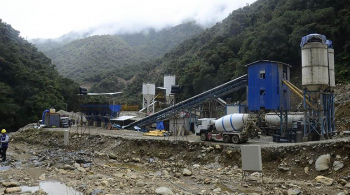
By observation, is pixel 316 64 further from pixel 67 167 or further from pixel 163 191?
pixel 67 167

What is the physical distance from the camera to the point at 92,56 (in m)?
162

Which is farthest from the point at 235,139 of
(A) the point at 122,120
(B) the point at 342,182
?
(A) the point at 122,120

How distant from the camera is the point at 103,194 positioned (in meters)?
11.6

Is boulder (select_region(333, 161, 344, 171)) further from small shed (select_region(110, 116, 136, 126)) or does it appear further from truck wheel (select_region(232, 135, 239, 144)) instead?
small shed (select_region(110, 116, 136, 126))

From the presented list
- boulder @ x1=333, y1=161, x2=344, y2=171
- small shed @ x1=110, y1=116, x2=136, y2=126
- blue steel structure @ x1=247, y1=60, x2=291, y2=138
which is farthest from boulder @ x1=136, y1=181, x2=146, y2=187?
small shed @ x1=110, y1=116, x2=136, y2=126

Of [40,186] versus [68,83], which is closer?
[40,186]

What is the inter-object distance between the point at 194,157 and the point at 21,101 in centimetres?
4670

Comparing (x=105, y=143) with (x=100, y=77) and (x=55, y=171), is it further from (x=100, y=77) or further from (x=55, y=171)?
(x=100, y=77)

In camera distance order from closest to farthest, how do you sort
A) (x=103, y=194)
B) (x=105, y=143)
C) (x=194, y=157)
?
(x=103, y=194) < (x=194, y=157) < (x=105, y=143)

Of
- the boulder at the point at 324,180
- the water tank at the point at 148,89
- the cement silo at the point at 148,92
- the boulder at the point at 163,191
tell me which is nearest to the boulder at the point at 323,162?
the boulder at the point at 324,180

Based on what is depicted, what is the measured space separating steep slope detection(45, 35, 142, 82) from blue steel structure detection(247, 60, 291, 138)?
112 meters

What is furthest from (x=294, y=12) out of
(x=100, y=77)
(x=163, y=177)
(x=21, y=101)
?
(x=100, y=77)

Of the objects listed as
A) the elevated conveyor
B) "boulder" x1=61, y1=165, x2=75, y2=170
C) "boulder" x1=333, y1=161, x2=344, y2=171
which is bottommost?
"boulder" x1=61, y1=165, x2=75, y2=170

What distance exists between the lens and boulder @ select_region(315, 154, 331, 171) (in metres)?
14.9
